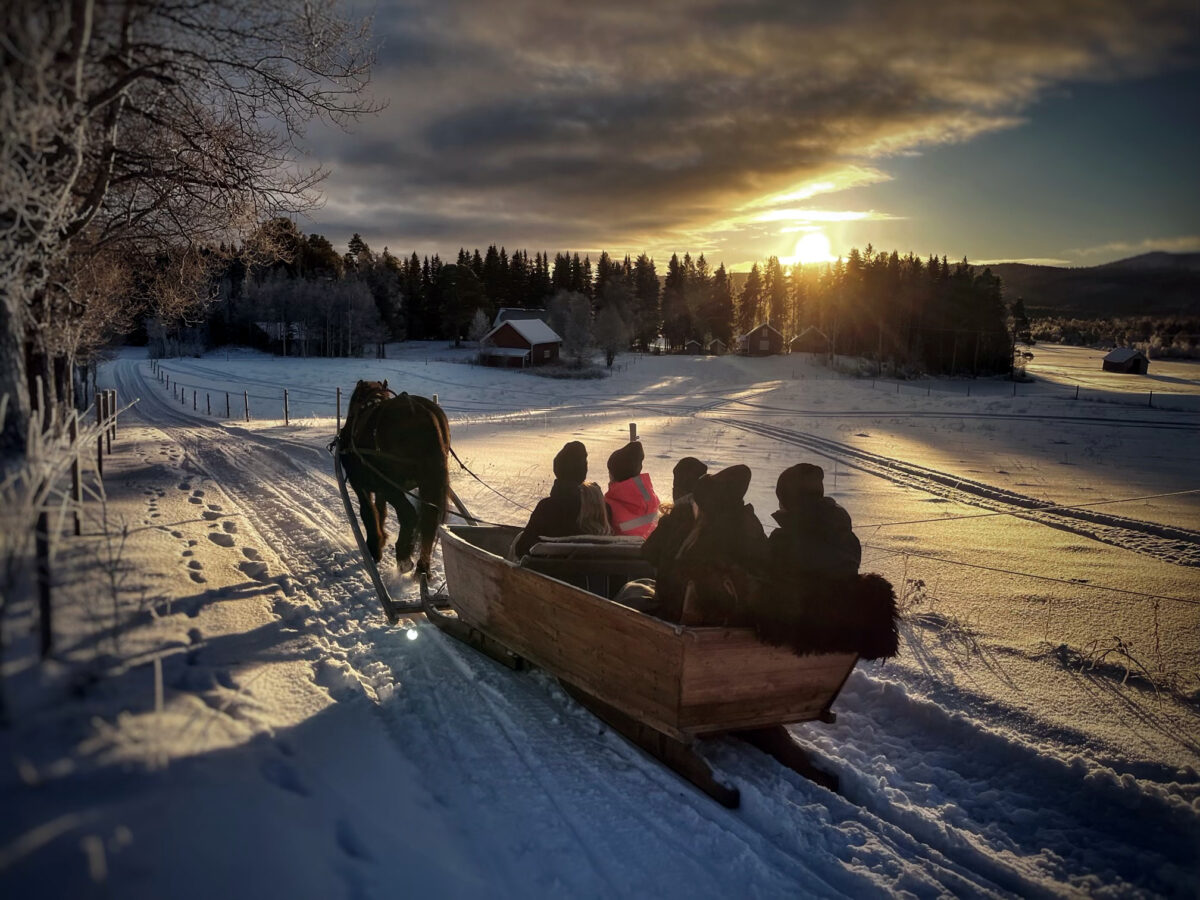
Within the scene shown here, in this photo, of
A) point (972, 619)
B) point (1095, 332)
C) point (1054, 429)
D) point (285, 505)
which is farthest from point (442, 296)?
point (1095, 332)

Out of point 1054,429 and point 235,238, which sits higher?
point 235,238

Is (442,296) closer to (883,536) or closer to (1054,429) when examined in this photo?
(1054,429)

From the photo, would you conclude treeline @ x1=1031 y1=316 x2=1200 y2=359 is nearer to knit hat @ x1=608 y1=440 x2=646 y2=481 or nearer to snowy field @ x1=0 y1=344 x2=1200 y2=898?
snowy field @ x1=0 y1=344 x2=1200 y2=898

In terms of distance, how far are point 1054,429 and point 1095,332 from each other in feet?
330

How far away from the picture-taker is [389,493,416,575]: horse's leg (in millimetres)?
7246

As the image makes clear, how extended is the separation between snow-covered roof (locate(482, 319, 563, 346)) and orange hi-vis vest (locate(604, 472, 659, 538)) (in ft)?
180

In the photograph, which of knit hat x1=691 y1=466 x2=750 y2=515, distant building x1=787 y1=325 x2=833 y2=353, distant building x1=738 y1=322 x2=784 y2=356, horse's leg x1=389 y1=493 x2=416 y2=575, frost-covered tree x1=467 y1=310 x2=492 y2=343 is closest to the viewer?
knit hat x1=691 y1=466 x2=750 y2=515

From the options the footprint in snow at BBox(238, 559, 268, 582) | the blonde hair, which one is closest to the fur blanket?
the blonde hair

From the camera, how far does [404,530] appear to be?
7328mm

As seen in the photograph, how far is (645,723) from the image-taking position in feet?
13.1

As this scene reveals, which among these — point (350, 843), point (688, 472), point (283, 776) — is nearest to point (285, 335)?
point (688, 472)

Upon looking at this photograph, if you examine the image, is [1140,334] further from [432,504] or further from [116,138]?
[116,138]

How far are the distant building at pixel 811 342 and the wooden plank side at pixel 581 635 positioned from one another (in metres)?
72.9

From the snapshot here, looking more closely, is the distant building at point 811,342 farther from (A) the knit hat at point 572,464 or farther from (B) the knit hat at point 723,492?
(B) the knit hat at point 723,492
